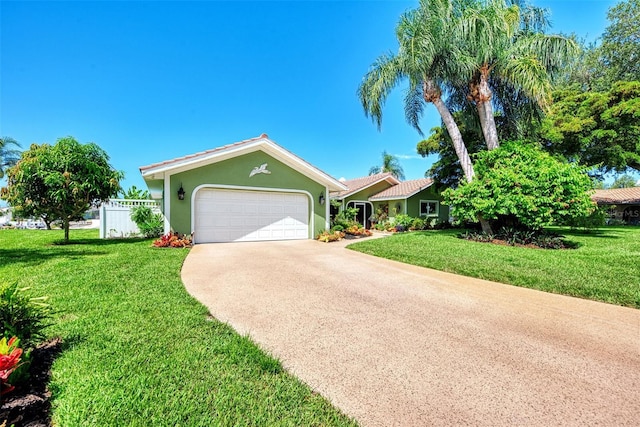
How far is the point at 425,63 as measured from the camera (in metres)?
10.4

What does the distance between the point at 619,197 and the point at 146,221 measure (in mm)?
39446

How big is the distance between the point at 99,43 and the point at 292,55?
8193 millimetres

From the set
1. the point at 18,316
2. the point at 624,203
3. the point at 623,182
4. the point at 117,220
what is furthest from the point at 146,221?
the point at 623,182

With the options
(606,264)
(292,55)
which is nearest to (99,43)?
(292,55)

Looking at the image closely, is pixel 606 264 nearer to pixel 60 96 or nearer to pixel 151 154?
pixel 60 96

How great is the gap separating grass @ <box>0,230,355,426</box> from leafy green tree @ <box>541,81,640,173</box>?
18040 millimetres

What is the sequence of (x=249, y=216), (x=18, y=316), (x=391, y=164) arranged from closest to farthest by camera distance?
(x=18, y=316) → (x=249, y=216) → (x=391, y=164)

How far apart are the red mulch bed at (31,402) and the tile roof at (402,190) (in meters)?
18.6

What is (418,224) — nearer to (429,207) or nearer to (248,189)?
(429,207)

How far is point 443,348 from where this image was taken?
2.85 m

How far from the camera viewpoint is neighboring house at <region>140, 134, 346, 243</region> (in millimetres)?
10109

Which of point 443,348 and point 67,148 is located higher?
point 67,148

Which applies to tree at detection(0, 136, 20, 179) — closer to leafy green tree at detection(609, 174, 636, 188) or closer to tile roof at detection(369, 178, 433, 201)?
tile roof at detection(369, 178, 433, 201)

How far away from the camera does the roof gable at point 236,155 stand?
31.4 ft
